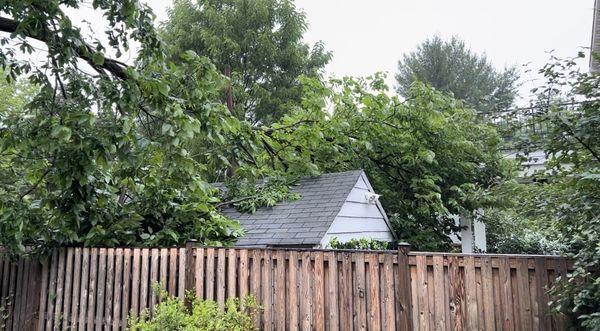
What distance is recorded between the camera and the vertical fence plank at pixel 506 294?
281 cm

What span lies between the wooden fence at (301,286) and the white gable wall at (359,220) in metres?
2.08

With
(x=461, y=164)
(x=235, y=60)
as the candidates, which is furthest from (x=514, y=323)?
(x=235, y=60)

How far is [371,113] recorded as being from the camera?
352 inches

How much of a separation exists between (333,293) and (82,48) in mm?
3645

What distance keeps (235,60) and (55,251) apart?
11.6 meters

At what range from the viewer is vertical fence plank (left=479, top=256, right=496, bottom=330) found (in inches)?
113

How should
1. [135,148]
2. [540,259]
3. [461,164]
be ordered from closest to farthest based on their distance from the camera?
[540,259] → [135,148] → [461,164]

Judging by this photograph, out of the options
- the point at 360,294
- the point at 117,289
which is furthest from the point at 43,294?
the point at 360,294

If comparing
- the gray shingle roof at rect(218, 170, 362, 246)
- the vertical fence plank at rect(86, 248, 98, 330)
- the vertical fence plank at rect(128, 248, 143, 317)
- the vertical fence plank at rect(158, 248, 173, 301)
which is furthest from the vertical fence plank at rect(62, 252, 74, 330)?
the gray shingle roof at rect(218, 170, 362, 246)

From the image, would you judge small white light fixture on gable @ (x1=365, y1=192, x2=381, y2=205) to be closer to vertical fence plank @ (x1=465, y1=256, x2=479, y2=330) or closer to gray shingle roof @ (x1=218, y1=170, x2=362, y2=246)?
gray shingle roof @ (x1=218, y1=170, x2=362, y2=246)

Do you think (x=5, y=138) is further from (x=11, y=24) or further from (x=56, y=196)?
(x=11, y=24)

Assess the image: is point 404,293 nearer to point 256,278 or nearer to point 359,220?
point 256,278

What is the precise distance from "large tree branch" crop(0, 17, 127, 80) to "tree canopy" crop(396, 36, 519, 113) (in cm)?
2547

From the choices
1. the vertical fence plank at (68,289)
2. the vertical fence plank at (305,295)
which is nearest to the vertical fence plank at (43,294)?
the vertical fence plank at (68,289)
